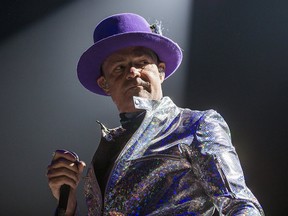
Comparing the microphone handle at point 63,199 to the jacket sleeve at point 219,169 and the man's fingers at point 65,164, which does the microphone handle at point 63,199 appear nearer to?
the man's fingers at point 65,164

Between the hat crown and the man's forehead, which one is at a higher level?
the hat crown

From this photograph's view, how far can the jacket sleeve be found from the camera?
37.9 inches

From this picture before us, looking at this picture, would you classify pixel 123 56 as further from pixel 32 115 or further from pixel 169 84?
pixel 32 115

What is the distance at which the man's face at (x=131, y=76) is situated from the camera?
4.93 feet

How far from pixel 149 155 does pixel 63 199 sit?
36 cm

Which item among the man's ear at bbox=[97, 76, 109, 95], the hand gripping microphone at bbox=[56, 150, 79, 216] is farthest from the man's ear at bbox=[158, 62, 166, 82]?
the hand gripping microphone at bbox=[56, 150, 79, 216]

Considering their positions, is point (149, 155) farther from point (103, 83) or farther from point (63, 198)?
point (103, 83)

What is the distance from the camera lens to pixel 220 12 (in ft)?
8.36

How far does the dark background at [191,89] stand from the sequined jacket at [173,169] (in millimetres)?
1315

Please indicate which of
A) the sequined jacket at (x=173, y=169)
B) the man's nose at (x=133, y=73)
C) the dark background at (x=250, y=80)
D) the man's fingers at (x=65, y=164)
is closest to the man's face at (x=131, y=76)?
the man's nose at (x=133, y=73)

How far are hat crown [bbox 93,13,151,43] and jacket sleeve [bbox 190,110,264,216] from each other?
1.80ft

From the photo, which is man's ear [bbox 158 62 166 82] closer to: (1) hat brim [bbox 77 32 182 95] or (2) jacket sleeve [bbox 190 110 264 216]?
(1) hat brim [bbox 77 32 182 95]

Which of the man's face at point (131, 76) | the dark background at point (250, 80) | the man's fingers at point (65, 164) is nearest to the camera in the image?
the man's fingers at point (65, 164)

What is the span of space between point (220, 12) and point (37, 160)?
1.50 meters
